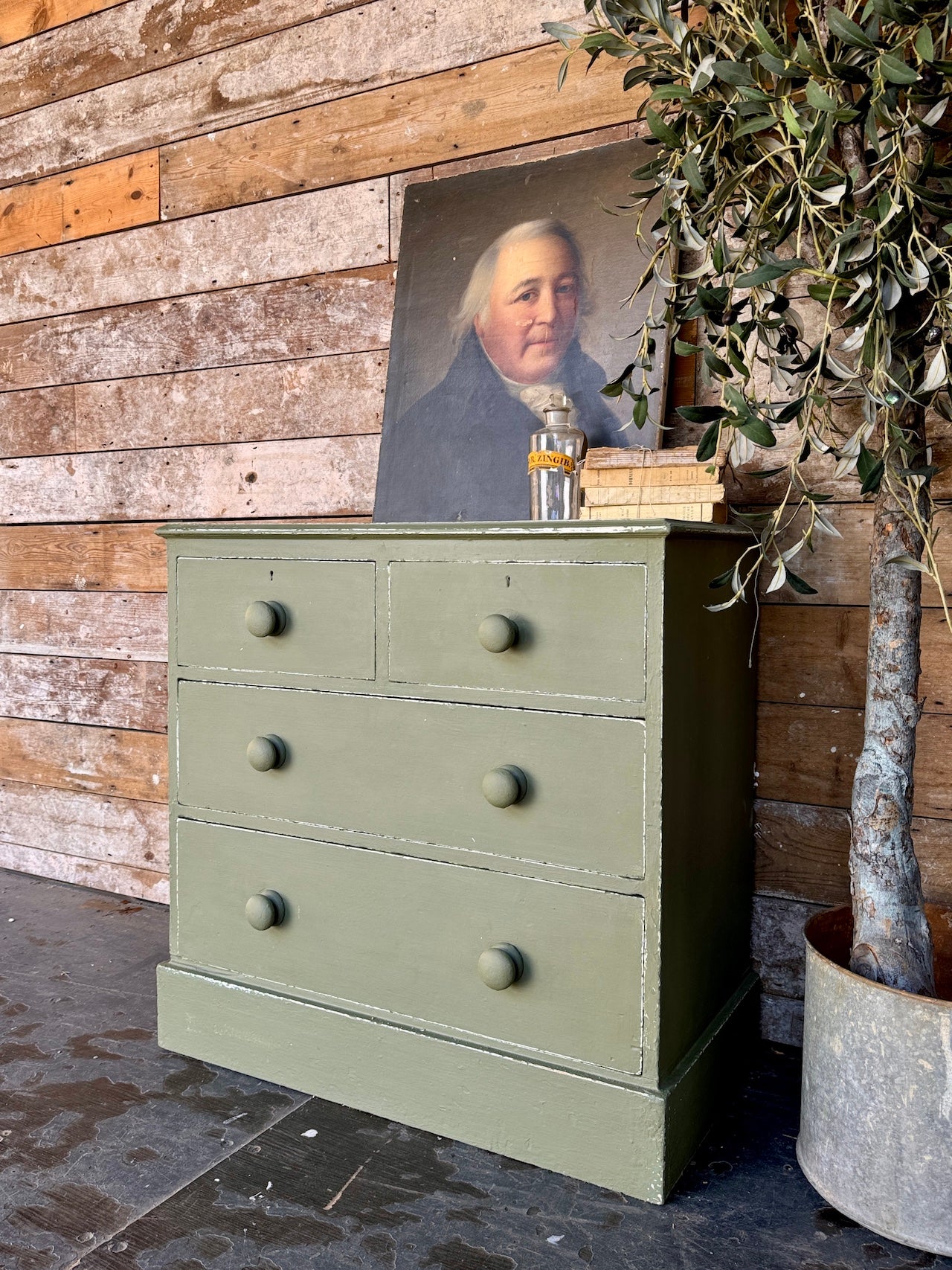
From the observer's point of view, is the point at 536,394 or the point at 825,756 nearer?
the point at 825,756

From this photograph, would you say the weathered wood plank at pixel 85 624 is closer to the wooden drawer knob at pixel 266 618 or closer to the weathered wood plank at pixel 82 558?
the weathered wood plank at pixel 82 558

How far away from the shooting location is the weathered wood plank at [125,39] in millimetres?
2203

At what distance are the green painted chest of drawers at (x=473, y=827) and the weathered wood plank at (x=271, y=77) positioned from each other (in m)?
1.07

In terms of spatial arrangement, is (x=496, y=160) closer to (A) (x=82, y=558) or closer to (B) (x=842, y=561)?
(B) (x=842, y=561)

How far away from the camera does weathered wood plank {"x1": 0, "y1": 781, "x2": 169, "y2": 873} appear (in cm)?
244

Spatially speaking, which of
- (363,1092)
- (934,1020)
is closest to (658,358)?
(934,1020)

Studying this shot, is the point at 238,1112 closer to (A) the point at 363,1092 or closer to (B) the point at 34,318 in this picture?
(A) the point at 363,1092

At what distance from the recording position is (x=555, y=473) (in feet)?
5.41

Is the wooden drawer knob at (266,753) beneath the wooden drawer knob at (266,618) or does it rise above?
beneath

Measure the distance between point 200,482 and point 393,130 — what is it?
34.9 inches

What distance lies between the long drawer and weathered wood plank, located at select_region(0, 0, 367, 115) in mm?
1556

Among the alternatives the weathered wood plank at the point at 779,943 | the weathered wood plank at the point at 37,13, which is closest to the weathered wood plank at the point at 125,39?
the weathered wood plank at the point at 37,13

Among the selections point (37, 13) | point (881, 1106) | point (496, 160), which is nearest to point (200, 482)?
point (496, 160)

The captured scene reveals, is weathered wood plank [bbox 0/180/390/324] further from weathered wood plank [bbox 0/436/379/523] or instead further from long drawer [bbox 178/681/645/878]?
long drawer [bbox 178/681/645/878]
